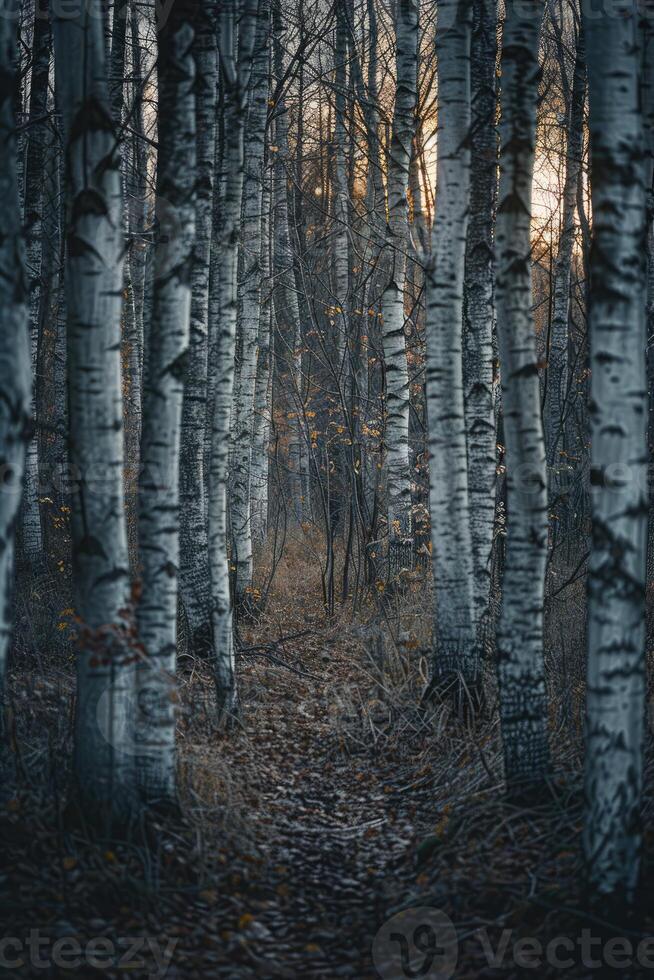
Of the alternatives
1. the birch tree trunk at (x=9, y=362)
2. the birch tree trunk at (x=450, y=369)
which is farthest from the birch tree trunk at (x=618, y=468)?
the birch tree trunk at (x=450, y=369)

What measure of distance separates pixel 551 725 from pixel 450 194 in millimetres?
4024

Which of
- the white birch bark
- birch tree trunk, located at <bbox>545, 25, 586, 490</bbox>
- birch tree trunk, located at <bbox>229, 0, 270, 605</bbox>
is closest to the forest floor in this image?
birch tree trunk, located at <bbox>229, 0, 270, 605</bbox>

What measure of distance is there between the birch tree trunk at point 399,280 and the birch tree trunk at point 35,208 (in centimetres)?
393

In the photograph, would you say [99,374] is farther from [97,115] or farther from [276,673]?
[276,673]

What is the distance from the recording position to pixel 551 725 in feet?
18.9

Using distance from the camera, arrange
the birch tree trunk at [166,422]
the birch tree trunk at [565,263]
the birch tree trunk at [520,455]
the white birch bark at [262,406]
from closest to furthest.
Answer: the birch tree trunk at [166,422] → the birch tree trunk at [520,455] → the birch tree trunk at [565,263] → the white birch bark at [262,406]

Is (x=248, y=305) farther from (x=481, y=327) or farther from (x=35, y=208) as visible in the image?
(x=481, y=327)

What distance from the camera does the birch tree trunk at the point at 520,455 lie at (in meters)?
4.56

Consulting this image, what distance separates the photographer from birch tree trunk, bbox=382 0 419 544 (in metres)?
9.01

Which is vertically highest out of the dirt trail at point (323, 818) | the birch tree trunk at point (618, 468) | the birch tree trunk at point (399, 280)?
the birch tree trunk at point (399, 280)

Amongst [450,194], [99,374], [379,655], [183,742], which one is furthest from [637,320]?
[379,655]

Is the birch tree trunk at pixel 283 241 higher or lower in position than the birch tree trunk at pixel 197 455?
higher

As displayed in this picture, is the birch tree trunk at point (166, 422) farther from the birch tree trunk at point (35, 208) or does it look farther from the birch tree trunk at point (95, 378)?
the birch tree trunk at point (35, 208)

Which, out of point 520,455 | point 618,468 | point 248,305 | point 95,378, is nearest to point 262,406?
point 248,305
